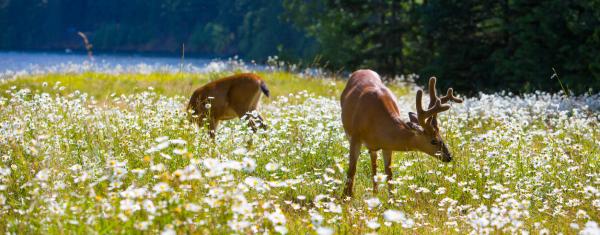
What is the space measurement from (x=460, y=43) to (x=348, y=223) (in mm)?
21357

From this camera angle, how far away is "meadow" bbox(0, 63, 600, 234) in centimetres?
435

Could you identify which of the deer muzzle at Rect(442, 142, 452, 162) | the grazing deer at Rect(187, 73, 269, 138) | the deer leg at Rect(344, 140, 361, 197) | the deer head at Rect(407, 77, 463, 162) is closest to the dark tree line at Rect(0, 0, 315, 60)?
the grazing deer at Rect(187, 73, 269, 138)

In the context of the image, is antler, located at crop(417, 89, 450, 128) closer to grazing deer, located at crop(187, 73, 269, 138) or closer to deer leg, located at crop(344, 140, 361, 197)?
deer leg, located at crop(344, 140, 361, 197)

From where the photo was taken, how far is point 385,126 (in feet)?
23.5

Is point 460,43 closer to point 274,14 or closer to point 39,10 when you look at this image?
point 274,14

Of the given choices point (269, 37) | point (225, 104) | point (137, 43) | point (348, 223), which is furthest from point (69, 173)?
point (137, 43)

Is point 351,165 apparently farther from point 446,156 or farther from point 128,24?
point 128,24

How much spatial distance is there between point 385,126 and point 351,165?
1.65 feet

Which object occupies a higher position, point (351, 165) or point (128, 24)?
point (351, 165)

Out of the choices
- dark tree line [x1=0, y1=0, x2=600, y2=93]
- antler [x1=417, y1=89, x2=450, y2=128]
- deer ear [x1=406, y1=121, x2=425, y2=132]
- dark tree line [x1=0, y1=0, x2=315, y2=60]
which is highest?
antler [x1=417, y1=89, x2=450, y2=128]

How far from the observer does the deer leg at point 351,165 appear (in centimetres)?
719

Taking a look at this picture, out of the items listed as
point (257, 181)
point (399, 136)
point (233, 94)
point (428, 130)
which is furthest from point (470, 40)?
point (257, 181)

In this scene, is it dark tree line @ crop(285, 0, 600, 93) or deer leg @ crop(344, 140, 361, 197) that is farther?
dark tree line @ crop(285, 0, 600, 93)

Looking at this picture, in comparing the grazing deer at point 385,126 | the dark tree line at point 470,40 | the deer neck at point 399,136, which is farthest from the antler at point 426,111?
the dark tree line at point 470,40
